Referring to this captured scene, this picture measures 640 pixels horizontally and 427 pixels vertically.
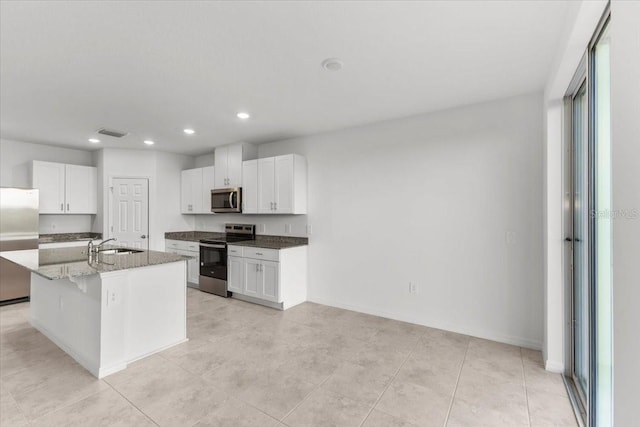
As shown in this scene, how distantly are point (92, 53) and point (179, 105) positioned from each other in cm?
108

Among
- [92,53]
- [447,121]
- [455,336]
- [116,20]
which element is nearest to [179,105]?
[92,53]

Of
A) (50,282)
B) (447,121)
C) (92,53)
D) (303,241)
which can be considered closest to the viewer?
(92,53)

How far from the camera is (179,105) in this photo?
324 cm

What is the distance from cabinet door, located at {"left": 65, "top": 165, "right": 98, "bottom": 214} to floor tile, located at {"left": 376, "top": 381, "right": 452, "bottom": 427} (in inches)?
227

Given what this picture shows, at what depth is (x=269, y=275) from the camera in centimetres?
411

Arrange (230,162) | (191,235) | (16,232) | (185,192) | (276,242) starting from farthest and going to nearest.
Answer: (191,235) < (185,192) < (230,162) < (276,242) < (16,232)

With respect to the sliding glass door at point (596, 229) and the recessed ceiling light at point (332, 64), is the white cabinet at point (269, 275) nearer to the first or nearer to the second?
the recessed ceiling light at point (332, 64)

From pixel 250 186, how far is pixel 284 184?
704 mm

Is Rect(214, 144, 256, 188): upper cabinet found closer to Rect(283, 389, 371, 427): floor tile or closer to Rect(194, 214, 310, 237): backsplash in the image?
Rect(194, 214, 310, 237): backsplash

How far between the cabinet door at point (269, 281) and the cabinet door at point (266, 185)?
2.79ft

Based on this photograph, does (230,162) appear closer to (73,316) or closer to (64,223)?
(73,316)

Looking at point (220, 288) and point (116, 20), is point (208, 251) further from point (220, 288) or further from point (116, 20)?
point (116, 20)

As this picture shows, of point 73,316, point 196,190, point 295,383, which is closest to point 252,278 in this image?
point 73,316

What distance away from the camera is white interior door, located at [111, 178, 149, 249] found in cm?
530
